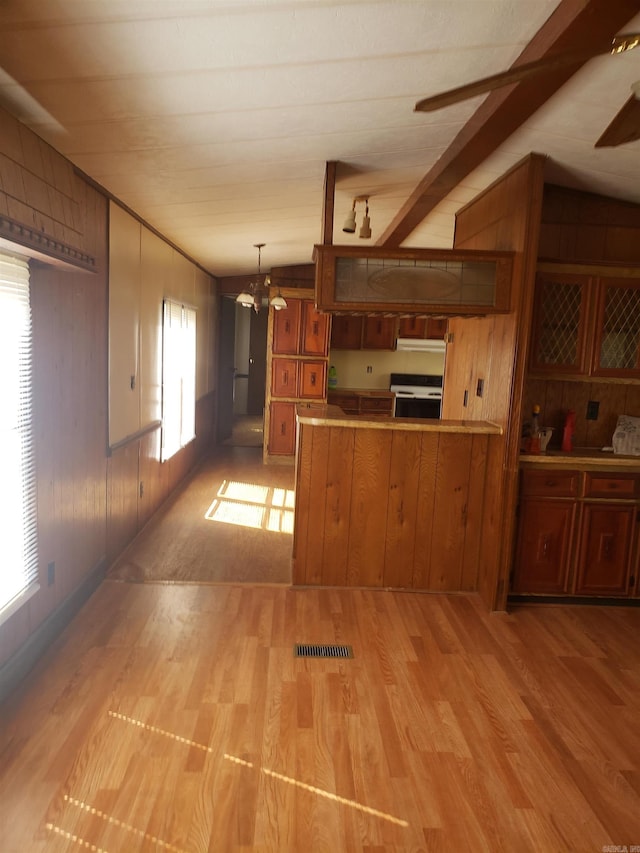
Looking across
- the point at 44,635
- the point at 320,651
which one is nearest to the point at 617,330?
the point at 320,651

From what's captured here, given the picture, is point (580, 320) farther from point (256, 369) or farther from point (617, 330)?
point (256, 369)

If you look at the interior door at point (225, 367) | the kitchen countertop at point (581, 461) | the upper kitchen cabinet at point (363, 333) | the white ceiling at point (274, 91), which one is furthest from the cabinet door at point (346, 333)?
the kitchen countertop at point (581, 461)

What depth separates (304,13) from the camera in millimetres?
1723

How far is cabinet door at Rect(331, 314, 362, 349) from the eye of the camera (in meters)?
8.02

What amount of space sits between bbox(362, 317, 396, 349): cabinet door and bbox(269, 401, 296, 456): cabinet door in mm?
1512

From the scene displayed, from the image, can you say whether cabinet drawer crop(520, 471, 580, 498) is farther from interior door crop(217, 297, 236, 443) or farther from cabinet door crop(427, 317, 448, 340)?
interior door crop(217, 297, 236, 443)

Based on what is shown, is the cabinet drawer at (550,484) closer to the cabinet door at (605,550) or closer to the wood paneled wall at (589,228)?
the cabinet door at (605,550)

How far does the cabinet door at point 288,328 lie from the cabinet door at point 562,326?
4215 mm

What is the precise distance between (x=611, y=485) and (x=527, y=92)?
226 centimetres

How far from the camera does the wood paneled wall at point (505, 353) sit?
126 inches

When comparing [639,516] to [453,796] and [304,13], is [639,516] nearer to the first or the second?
[453,796]

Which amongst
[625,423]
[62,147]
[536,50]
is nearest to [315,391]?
[625,423]

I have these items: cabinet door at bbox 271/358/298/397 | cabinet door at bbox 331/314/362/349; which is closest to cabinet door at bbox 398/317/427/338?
cabinet door at bbox 331/314/362/349

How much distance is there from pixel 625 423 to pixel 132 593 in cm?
330
